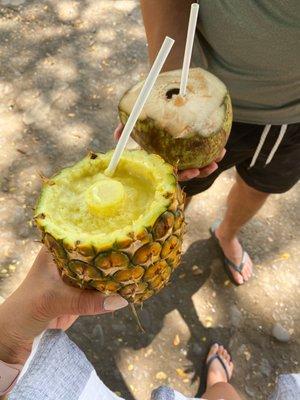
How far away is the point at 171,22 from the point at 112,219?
830mm

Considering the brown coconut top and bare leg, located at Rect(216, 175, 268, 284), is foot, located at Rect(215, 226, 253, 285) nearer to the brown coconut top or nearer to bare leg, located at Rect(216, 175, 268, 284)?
bare leg, located at Rect(216, 175, 268, 284)

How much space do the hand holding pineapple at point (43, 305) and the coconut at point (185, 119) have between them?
43cm

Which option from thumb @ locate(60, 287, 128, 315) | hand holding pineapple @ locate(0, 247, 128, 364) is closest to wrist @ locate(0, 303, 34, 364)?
hand holding pineapple @ locate(0, 247, 128, 364)

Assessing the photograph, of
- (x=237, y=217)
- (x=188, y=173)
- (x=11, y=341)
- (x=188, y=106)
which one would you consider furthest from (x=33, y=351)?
(x=237, y=217)

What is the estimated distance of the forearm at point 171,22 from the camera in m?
1.58

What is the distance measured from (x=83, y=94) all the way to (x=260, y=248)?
1.54m

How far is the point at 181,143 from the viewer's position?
4.34 ft

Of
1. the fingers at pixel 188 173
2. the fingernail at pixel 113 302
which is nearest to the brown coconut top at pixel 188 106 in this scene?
the fingers at pixel 188 173

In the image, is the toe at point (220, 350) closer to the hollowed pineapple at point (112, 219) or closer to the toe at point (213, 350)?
the toe at point (213, 350)

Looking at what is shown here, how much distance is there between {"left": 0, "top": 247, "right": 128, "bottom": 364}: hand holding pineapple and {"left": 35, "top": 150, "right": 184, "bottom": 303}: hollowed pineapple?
6cm

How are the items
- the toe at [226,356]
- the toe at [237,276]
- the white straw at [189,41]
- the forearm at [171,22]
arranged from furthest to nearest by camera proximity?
1. the toe at [237,276]
2. the toe at [226,356]
3. the forearm at [171,22]
4. the white straw at [189,41]

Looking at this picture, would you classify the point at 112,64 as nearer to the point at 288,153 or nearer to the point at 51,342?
the point at 288,153

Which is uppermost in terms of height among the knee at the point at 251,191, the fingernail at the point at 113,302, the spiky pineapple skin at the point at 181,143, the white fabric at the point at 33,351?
the spiky pineapple skin at the point at 181,143

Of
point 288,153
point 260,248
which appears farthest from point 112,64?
point 288,153
